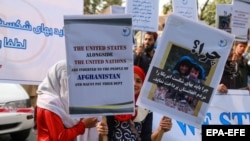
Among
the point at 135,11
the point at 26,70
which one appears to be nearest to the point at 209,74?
the point at 26,70

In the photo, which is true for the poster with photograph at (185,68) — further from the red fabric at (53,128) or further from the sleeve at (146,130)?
the red fabric at (53,128)

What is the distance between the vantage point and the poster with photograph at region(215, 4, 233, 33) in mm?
6309

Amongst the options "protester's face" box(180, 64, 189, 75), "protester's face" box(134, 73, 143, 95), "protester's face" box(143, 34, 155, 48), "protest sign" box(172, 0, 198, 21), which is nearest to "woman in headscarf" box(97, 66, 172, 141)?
"protester's face" box(134, 73, 143, 95)

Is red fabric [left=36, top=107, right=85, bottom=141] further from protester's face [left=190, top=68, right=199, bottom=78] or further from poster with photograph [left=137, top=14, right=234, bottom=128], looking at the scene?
protester's face [left=190, top=68, right=199, bottom=78]

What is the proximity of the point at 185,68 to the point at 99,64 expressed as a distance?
0.57 m

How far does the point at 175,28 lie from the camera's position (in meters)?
2.93

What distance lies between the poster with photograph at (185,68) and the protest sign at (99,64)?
168 millimetres

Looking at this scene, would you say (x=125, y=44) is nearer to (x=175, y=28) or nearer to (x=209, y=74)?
(x=175, y=28)

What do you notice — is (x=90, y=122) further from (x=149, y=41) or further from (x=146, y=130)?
(x=149, y=41)

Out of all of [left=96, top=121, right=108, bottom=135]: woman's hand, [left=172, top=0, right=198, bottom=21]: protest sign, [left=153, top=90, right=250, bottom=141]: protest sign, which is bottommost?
[left=153, top=90, right=250, bottom=141]: protest sign

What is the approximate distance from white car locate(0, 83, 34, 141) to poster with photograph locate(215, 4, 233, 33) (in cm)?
295

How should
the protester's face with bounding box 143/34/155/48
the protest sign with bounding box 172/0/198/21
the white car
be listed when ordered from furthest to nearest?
the protest sign with bounding box 172/0/198/21
the white car
the protester's face with bounding box 143/34/155/48

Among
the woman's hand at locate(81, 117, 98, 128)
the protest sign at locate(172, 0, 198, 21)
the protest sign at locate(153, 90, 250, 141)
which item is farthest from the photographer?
the protest sign at locate(172, 0, 198, 21)

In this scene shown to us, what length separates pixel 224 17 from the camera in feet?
20.9
